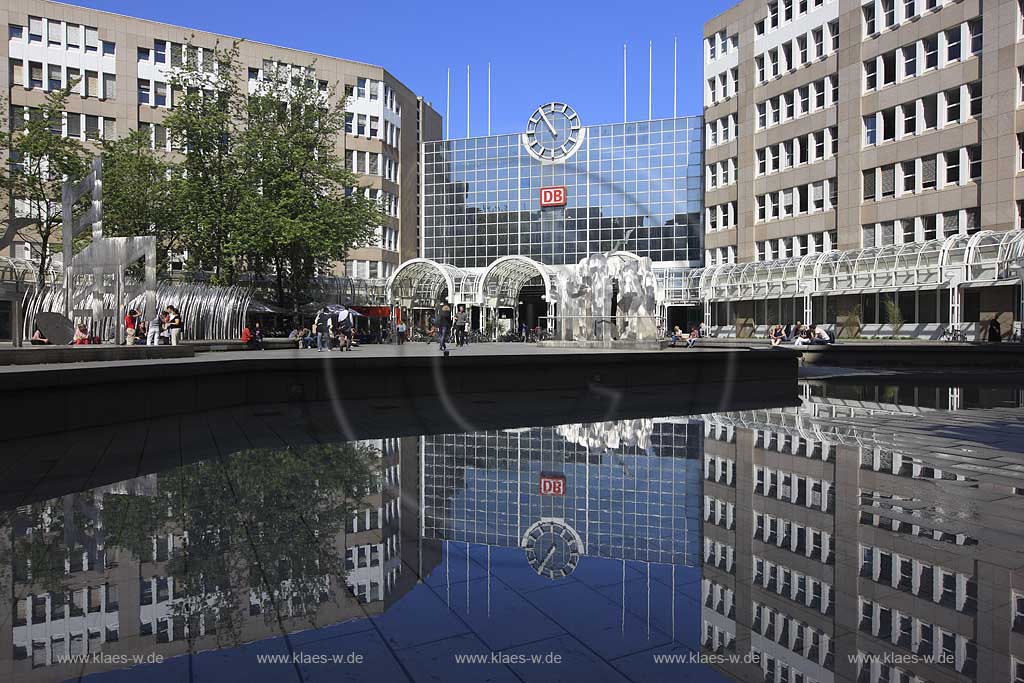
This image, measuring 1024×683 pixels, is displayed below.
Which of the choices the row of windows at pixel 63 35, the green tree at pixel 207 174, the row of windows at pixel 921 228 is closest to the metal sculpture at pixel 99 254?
the green tree at pixel 207 174

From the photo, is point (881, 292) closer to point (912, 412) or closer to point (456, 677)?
point (912, 412)

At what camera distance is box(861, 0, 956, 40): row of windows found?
143 ft

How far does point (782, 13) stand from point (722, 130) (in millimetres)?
9877

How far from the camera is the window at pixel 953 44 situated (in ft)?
137

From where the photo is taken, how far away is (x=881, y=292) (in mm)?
42969

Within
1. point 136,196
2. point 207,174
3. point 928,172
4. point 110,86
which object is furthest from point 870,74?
point 110,86

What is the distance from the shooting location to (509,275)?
5816 cm

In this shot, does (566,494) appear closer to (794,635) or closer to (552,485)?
(552,485)

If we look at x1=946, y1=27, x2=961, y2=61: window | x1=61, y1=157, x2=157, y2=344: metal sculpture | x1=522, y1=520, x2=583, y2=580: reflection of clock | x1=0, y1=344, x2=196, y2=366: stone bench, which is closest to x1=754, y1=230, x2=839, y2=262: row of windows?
x1=946, y1=27, x2=961, y2=61: window

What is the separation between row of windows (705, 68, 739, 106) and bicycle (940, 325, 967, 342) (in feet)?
96.5

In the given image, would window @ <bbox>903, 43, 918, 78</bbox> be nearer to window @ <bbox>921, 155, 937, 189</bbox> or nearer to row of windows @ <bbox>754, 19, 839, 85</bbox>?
window @ <bbox>921, 155, 937, 189</bbox>

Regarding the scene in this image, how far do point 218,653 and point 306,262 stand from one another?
139 feet

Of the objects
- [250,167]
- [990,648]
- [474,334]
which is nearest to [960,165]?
[474,334]

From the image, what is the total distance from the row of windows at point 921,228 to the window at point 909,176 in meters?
1.83
